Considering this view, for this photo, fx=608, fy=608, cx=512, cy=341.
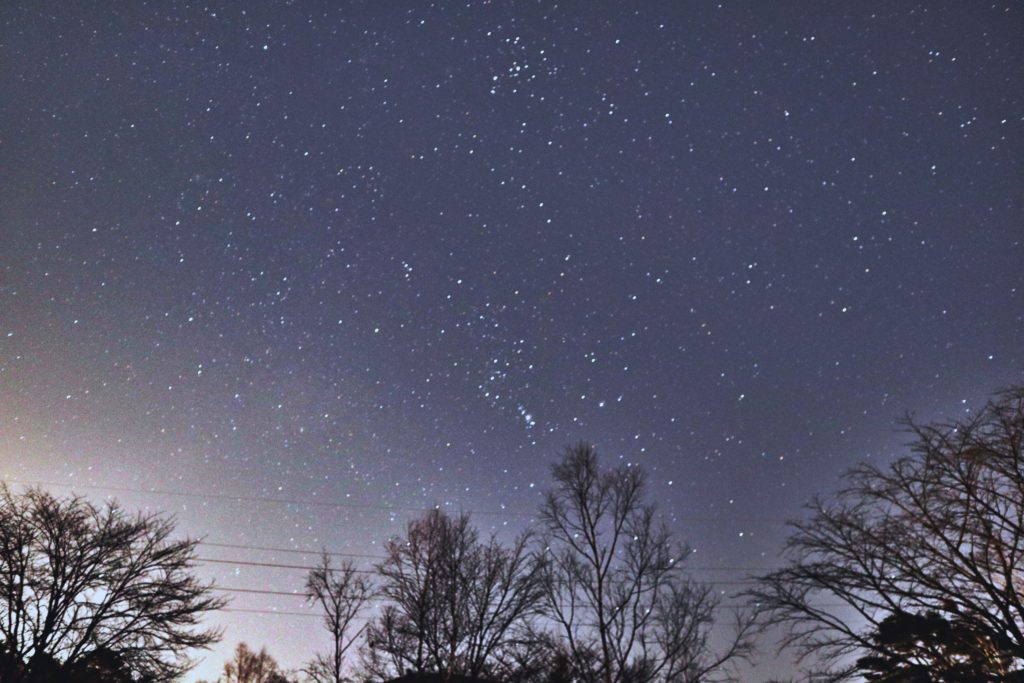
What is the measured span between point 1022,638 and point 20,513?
80.8ft

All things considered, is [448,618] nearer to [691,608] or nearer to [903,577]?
[691,608]

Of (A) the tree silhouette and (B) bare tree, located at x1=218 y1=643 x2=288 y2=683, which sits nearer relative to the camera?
(A) the tree silhouette

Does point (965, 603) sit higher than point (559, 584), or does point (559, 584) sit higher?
point (559, 584)

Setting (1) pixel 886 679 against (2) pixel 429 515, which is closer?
(1) pixel 886 679

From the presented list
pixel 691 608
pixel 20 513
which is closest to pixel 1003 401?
pixel 691 608

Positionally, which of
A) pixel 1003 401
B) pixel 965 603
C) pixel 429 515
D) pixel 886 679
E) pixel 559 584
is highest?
pixel 429 515

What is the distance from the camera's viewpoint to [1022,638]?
34.3 ft

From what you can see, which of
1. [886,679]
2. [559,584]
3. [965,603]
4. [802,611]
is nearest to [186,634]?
[559,584]

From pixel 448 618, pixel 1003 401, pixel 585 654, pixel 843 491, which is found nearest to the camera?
pixel 1003 401

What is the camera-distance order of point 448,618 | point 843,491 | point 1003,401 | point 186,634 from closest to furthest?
point 1003,401 → point 843,491 → point 186,634 → point 448,618

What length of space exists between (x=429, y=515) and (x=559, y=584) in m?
7.25

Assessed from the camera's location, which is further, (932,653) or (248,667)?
(248,667)

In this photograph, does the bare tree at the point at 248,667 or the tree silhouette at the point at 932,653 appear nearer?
the tree silhouette at the point at 932,653

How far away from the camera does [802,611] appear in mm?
13094
